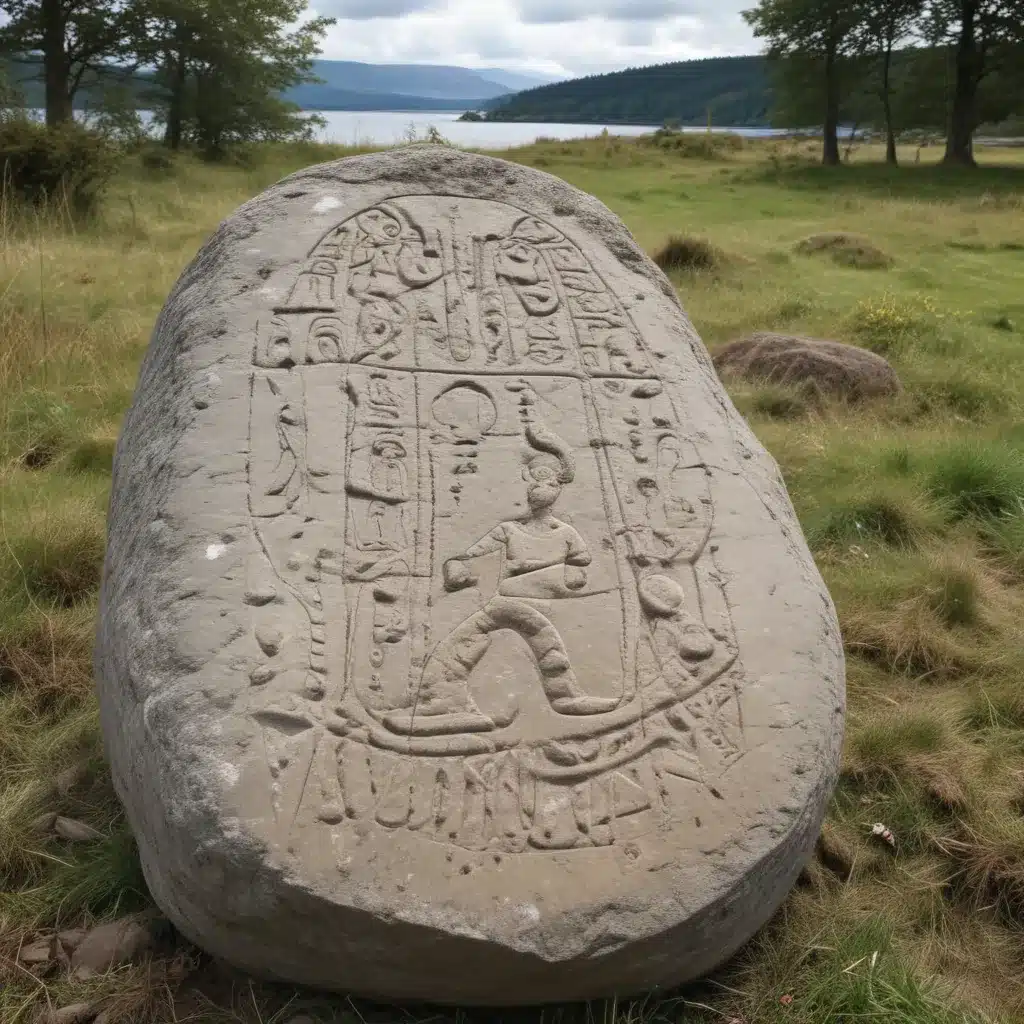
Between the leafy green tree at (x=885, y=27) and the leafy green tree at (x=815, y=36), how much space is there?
215 mm

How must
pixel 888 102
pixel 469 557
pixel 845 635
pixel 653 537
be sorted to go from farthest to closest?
pixel 888 102 → pixel 845 635 → pixel 653 537 → pixel 469 557

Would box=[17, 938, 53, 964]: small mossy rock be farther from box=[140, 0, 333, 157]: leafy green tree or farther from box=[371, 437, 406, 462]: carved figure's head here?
box=[140, 0, 333, 157]: leafy green tree

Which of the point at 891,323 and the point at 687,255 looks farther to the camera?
the point at 687,255

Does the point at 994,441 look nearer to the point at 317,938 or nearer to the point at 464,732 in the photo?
the point at 464,732

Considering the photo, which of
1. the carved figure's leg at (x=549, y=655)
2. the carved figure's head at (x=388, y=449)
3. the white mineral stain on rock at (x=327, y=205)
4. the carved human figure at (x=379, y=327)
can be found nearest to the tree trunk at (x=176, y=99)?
the white mineral stain on rock at (x=327, y=205)

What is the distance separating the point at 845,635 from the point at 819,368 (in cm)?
267

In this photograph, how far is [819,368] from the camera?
19.7 ft

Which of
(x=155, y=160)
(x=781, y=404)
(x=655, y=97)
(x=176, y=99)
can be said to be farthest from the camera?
(x=655, y=97)

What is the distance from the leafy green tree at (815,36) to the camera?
2125 cm

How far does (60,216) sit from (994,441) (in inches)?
287

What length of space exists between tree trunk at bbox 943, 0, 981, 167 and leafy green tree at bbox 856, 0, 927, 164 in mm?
1129

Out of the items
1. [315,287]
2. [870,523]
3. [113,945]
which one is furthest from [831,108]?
[113,945]

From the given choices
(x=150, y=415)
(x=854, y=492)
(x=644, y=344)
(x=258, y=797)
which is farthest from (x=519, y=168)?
(x=258, y=797)

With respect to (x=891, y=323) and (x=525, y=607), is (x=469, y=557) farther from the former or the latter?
(x=891, y=323)
